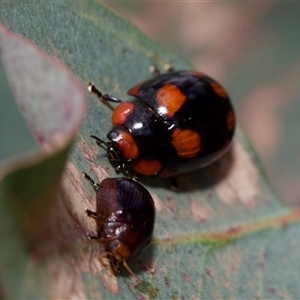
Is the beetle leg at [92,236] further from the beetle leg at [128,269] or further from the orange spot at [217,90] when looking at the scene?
the orange spot at [217,90]

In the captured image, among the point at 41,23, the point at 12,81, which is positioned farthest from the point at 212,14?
the point at 12,81

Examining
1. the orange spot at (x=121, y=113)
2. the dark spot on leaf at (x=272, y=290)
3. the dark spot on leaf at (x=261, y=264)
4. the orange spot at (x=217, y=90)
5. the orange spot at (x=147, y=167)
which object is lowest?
the dark spot on leaf at (x=272, y=290)

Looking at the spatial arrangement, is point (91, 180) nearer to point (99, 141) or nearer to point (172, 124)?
point (99, 141)

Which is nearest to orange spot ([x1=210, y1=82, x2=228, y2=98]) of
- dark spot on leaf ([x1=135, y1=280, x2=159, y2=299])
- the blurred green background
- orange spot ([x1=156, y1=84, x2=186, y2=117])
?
orange spot ([x1=156, y1=84, x2=186, y2=117])

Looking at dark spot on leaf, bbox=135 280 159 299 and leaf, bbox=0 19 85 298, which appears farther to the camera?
dark spot on leaf, bbox=135 280 159 299

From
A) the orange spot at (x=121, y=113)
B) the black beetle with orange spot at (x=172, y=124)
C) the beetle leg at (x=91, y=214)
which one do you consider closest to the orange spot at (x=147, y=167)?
the black beetle with orange spot at (x=172, y=124)

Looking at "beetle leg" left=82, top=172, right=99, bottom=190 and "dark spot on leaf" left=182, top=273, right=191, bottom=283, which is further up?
A: "beetle leg" left=82, top=172, right=99, bottom=190

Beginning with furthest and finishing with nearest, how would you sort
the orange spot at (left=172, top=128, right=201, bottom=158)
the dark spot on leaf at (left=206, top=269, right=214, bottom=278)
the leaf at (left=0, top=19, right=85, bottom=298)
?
the orange spot at (left=172, top=128, right=201, bottom=158)
the dark spot on leaf at (left=206, top=269, right=214, bottom=278)
the leaf at (left=0, top=19, right=85, bottom=298)

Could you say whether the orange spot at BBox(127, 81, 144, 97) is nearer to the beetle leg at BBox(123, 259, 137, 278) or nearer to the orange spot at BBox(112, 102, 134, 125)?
the orange spot at BBox(112, 102, 134, 125)
